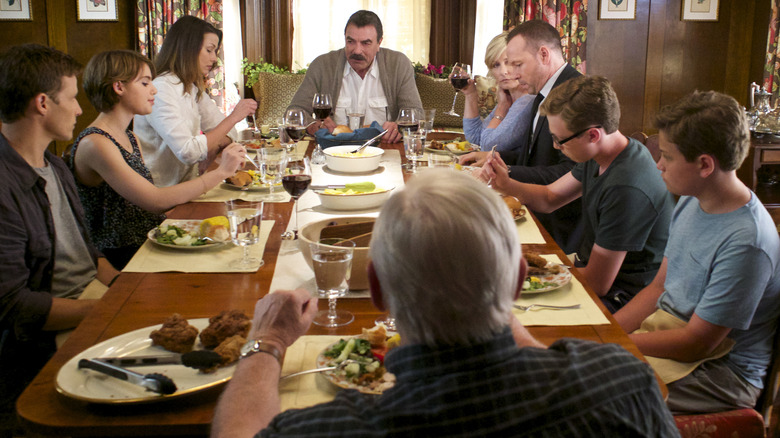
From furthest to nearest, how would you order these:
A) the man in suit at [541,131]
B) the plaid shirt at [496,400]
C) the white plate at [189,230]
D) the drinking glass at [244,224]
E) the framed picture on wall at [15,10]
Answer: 1. the framed picture on wall at [15,10]
2. the man in suit at [541,131]
3. the white plate at [189,230]
4. the drinking glass at [244,224]
5. the plaid shirt at [496,400]

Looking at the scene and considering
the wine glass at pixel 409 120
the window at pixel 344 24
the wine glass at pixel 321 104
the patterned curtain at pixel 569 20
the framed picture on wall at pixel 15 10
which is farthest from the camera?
the window at pixel 344 24

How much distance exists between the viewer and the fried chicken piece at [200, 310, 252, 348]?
117 centimetres

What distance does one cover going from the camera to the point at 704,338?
4.76ft

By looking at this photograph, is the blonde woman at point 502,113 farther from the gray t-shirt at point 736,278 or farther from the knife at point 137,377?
the knife at point 137,377

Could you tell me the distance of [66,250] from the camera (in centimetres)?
198

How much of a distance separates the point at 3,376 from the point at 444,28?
5543mm

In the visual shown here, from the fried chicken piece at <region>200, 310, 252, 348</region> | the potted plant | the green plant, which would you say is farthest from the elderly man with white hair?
the green plant

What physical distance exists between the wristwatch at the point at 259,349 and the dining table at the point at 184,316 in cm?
7

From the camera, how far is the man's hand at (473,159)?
9.46 ft

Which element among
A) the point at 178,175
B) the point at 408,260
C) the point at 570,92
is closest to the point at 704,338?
the point at 570,92

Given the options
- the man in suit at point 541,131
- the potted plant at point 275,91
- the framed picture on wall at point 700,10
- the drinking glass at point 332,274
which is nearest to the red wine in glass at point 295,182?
the drinking glass at point 332,274

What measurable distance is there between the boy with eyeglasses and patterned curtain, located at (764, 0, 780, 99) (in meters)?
4.15

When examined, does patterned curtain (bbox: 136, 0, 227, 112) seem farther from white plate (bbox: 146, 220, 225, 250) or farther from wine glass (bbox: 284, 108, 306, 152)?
white plate (bbox: 146, 220, 225, 250)

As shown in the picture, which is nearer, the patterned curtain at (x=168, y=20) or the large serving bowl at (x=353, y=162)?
the large serving bowl at (x=353, y=162)
